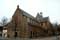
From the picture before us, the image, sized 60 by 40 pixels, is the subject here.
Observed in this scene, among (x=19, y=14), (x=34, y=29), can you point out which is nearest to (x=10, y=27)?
(x=19, y=14)

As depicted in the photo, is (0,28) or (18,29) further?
(0,28)

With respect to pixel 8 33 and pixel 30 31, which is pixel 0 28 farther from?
pixel 30 31

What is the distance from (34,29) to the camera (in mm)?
40594

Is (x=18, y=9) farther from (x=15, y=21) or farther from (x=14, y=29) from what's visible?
(x=14, y=29)

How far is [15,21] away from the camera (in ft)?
142

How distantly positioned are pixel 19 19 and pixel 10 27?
4018 mm

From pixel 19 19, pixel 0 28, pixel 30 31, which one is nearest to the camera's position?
pixel 30 31

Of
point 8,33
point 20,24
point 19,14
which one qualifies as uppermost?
point 19,14

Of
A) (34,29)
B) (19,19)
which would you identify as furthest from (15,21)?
(34,29)

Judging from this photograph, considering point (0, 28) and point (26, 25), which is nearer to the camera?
point (26, 25)

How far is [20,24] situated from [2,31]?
290 inches

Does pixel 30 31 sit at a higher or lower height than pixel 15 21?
lower

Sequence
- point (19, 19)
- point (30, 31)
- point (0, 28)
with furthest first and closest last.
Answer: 1. point (0, 28)
2. point (19, 19)
3. point (30, 31)

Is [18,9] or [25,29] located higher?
[18,9]
